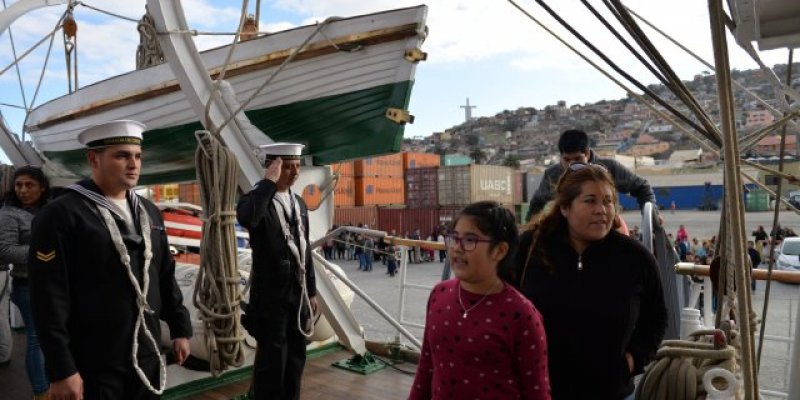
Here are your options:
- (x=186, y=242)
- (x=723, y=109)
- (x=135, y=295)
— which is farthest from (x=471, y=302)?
(x=186, y=242)

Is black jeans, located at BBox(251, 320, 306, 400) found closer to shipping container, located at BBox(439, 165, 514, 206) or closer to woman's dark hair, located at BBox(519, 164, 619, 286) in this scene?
woman's dark hair, located at BBox(519, 164, 619, 286)

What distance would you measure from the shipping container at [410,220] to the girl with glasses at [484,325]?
69.4 feet

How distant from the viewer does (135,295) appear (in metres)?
1.81

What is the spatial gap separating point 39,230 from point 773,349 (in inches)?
296

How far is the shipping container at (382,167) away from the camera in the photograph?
24166 mm

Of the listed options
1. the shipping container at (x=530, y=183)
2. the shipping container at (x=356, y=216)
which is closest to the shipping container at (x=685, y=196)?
the shipping container at (x=530, y=183)

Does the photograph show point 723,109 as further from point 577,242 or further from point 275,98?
point 275,98

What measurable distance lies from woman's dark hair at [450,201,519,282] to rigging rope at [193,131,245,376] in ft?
5.49

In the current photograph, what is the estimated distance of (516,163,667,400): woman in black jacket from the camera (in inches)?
60.8

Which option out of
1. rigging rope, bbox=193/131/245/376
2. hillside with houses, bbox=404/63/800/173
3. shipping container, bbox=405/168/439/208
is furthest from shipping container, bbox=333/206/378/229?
hillside with houses, bbox=404/63/800/173

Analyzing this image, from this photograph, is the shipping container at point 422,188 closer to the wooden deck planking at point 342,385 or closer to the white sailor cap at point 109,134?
the wooden deck planking at point 342,385

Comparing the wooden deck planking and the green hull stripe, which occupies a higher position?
the green hull stripe

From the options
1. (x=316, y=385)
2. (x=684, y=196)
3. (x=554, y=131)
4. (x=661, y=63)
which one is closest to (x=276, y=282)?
(x=316, y=385)

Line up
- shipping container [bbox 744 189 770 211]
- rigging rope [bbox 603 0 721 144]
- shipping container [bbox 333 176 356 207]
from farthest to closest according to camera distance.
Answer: shipping container [bbox 744 189 770 211]
shipping container [bbox 333 176 356 207]
rigging rope [bbox 603 0 721 144]
